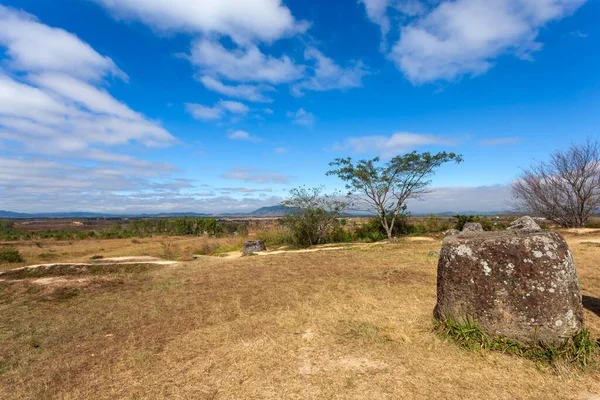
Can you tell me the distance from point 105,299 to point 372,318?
6.08m

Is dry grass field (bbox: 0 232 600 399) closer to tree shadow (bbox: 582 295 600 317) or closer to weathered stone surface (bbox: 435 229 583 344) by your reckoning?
tree shadow (bbox: 582 295 600 317)

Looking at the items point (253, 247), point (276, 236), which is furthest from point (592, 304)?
point (276, 236)

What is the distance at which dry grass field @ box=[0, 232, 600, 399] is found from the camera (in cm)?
312

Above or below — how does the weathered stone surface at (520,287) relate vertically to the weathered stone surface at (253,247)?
above

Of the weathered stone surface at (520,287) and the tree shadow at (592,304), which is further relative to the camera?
the tree shadow at (592,304)

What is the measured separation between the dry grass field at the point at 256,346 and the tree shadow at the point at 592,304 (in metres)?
0.05

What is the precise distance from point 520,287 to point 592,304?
337 centimetres

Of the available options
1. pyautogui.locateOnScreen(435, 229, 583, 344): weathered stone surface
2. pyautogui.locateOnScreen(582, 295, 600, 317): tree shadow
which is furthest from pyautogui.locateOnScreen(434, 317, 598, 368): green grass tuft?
pyautogui.locateOnScreen(582, 295, 600, 317): tree shadow

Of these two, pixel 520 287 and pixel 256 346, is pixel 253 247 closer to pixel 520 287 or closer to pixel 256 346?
pixel 256 346

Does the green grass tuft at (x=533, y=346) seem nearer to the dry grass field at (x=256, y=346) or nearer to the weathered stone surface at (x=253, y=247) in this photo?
the dry grass field at (x=256, y=346)

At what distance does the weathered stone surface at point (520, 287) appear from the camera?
144 inches

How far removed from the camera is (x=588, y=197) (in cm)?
2056

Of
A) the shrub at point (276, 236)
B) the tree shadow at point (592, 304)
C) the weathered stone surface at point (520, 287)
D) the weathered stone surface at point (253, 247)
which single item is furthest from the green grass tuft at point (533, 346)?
the shrub at point (276, 236)

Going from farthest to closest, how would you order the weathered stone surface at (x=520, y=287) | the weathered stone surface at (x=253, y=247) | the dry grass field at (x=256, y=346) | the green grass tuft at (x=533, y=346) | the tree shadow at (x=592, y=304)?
the weathered stone surface at (x=253, y=247), the tree shadow at (x=592, y=304), the weathered stone surface at (x=520, y=287), the green grass tuft at (x=533, y=346), the dry grass field at (x=256, y=346)
